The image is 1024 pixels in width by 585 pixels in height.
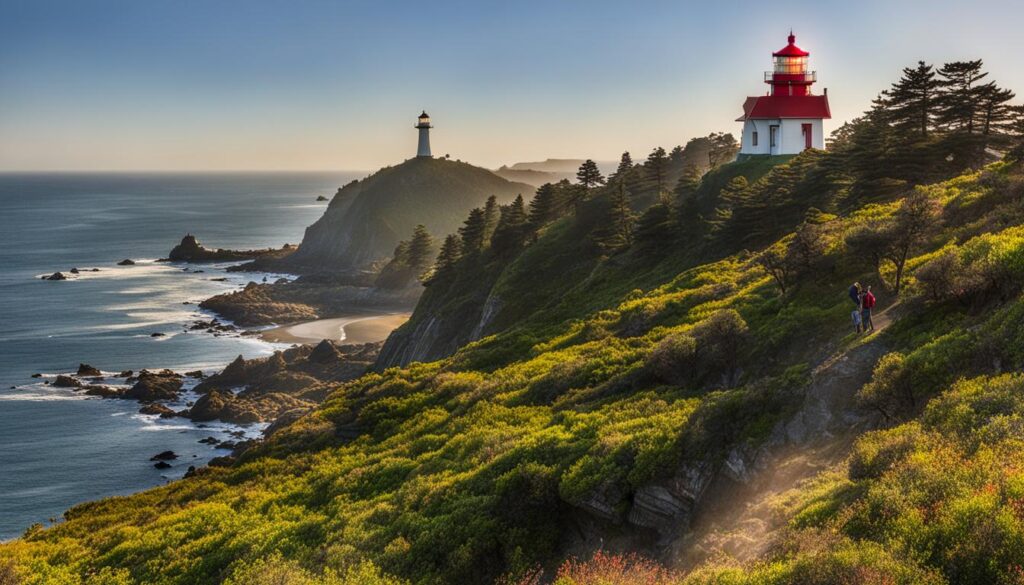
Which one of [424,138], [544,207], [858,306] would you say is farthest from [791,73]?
[424,138]

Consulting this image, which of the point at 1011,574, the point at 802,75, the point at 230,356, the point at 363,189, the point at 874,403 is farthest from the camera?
the point at 363,189

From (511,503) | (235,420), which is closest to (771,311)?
(511,503)

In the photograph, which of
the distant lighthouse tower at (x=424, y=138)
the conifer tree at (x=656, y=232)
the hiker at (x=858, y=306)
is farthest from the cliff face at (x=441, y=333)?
the distant lighthouse tower at (x=424, y=138)

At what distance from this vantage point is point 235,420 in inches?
2311

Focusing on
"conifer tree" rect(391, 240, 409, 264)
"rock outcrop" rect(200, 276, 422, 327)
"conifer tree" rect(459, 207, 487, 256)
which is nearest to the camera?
"conifer tree" rect(459, 207, 487, 256)

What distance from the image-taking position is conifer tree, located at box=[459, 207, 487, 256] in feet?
245

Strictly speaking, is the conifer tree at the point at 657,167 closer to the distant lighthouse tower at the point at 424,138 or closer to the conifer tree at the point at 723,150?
the conifer tree at the point at 723,150

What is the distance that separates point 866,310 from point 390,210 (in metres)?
146

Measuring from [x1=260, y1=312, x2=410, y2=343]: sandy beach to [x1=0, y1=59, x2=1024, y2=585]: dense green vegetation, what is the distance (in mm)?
47912

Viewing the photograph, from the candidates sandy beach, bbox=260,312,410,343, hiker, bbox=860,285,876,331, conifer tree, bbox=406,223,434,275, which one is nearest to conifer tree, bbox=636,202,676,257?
hiker, bbox=860,285,876,331

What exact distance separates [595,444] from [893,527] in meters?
8.34

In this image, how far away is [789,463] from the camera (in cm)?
1525

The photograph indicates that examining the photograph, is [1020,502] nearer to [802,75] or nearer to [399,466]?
[399,466]

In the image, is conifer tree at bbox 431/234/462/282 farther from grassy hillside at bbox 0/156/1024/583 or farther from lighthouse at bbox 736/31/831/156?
grassy hillside at bbox 0/156/1024/583
